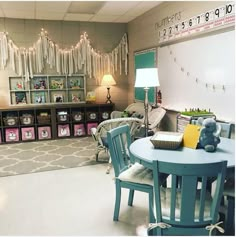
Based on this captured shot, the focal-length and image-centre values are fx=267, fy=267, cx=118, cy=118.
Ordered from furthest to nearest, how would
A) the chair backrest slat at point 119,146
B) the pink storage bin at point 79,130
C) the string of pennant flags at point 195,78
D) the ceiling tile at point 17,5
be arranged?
the pink storage bin at point 79,130
the ceiling tile at point 17,5
the string of pennant flags at point 195,78
the chair backrest slat at point 119,146

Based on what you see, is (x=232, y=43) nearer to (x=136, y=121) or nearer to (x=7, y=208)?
(x=136, y=121)

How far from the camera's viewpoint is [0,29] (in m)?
5.71

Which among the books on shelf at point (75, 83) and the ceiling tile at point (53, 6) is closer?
the ceiling tile at point (53, 6)

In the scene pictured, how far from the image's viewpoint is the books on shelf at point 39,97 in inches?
241

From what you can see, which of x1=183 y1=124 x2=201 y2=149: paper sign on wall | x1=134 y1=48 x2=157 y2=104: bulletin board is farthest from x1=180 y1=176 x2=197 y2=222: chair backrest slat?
x1=134 y1=48 x2=157 y2=104: bulletin board

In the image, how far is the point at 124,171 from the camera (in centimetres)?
261

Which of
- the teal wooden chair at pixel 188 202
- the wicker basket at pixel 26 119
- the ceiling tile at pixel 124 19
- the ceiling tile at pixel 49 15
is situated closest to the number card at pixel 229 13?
the teal wooden chair at pixel 188 202

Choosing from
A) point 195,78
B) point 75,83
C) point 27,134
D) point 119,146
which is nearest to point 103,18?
point 75,83

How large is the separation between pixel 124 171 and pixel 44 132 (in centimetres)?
377

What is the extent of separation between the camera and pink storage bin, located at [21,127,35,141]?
5809mm

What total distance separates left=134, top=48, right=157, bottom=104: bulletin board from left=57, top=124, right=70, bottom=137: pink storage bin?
1730 millimetres

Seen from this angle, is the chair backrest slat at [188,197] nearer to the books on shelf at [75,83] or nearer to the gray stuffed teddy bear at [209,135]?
the gray stuffed teddy bear at [209,135]

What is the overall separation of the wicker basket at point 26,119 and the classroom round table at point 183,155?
397cm

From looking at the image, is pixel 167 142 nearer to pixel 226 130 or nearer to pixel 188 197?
pixel 188 197
